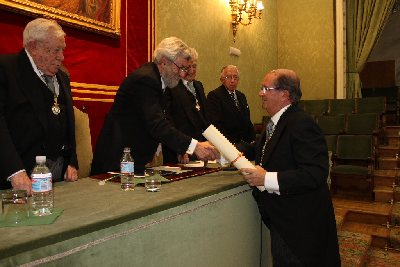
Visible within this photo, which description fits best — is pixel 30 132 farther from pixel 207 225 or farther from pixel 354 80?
pixel 354 80

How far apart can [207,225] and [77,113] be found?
1.55 m

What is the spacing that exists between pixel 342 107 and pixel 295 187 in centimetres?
588

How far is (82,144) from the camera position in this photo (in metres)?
2.97

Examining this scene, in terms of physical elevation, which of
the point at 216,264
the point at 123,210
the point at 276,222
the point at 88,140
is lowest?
the point at 216,264

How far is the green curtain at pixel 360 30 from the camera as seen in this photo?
8305 mm

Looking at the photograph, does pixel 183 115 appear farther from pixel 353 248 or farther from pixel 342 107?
pixel 342 107

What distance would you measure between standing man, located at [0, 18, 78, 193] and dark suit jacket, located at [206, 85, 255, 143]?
7.10 ft

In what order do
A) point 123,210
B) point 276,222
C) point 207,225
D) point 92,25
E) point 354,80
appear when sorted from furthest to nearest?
point 354,80
point 92,25
point 276,222
point 207,225
point 123,210

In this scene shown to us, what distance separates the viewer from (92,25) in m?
3.81

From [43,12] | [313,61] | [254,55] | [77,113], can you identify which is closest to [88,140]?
[77,113]

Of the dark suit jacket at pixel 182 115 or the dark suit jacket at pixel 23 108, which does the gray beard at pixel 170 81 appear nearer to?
the dark suit jacket at pixel 182 115

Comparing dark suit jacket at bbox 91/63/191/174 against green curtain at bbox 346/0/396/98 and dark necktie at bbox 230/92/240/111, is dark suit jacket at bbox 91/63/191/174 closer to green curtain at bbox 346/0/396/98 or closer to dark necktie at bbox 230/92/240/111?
dark necktie at bbox 230/92/240/111

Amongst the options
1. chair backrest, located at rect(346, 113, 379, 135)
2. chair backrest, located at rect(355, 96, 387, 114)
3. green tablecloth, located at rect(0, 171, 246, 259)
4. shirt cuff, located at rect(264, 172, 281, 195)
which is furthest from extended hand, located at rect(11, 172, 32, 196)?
chair backrest, located at rect(355, 96, 387, 114)

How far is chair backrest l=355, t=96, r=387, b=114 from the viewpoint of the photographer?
23.2 feet
